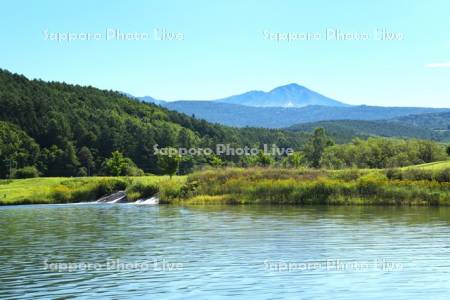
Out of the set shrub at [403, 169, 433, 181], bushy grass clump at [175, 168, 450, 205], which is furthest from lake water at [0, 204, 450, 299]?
shrub at [403, 169, 433, 181]

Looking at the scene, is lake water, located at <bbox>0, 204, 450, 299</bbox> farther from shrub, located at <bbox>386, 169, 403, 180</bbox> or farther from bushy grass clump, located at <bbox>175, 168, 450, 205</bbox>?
shrub, located at <bbox>386, 169, 403, 180</bbox>

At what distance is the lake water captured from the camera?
72.1 feet

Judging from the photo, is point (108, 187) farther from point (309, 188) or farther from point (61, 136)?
point (61, 136)

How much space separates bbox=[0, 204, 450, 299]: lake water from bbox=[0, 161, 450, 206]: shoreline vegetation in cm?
1539

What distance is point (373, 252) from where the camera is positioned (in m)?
30.5

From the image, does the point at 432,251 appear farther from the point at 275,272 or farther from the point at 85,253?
the point at 85,253

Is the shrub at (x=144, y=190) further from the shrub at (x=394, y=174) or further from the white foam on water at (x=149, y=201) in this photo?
the shrub at (x=394, y=174)

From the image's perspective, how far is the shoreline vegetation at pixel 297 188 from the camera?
6588cm

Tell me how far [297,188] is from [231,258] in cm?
4172

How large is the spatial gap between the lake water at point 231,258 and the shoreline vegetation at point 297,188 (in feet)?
50.5

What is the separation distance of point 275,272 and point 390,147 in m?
111

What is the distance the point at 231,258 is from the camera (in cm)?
2884

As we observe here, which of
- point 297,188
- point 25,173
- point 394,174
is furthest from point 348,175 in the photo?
point 25,173

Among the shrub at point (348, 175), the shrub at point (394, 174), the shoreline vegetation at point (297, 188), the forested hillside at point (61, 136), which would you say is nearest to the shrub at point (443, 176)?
the shoreline vegetation at point (297, 188)
